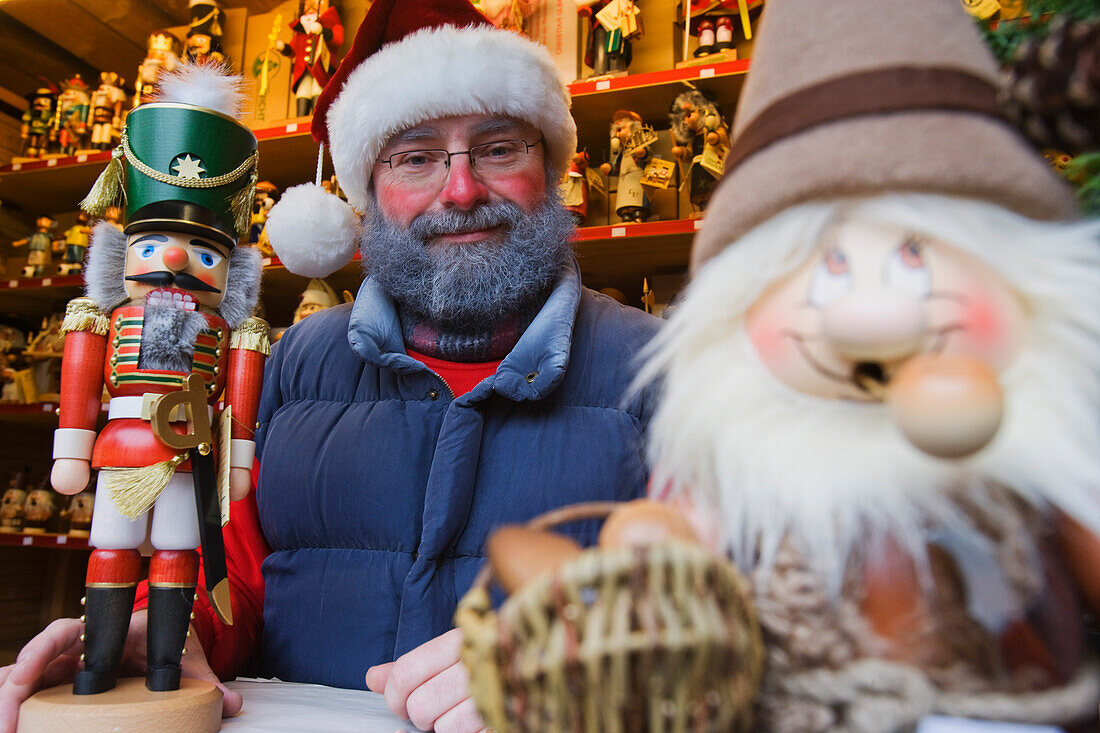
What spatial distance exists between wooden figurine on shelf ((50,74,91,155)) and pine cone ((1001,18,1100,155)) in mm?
3018

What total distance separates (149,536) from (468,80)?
0.74 m

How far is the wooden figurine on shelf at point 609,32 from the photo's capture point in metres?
2.16

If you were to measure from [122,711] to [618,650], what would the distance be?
48cm

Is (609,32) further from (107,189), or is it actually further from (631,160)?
(107,189)

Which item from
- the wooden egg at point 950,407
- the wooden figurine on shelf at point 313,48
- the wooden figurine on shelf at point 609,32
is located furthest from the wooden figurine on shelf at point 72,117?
the wooden egg at point 950,407

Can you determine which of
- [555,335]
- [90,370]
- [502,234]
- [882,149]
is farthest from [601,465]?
[882,149]

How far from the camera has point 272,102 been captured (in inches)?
104

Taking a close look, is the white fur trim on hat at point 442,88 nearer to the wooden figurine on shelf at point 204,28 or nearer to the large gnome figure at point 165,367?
the large gnome figure at point 165,367

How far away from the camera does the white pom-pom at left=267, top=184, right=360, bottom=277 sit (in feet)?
4.05

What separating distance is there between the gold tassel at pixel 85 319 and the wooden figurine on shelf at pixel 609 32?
1.78m

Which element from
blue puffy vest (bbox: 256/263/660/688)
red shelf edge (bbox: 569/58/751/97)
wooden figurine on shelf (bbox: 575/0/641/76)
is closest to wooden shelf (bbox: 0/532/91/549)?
blue puffy vest (bbox: 256/263/660/688)

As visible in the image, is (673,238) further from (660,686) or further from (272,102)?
(660,686)

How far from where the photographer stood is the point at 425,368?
107 cm

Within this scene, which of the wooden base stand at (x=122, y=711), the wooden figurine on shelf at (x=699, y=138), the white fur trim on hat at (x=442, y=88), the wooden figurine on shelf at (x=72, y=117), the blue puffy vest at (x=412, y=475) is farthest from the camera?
the wooden figurine on shelf at (x=72, y=117)
